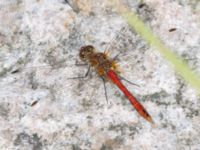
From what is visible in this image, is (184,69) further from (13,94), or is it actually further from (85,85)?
(13,94)

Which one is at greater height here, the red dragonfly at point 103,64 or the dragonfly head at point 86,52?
the dragonfly head at point 86,52

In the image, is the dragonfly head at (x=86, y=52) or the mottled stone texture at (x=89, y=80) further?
the dragonfly head at (x=86, y=52)

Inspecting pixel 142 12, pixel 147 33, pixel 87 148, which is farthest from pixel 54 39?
pixel 147 33

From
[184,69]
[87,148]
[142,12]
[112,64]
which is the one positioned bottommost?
[87,148]

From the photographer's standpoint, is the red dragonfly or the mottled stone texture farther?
the red dragonfly
